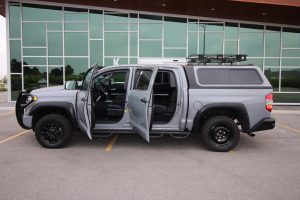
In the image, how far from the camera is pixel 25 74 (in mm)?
15984

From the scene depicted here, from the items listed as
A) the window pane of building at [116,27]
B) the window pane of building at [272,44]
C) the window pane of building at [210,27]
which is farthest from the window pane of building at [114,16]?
the window pane of building at [272,44]

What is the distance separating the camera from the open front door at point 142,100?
5488 mm

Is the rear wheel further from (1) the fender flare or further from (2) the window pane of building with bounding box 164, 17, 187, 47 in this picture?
(2) the window pane of building with bounding box 164, 17, 187, 47

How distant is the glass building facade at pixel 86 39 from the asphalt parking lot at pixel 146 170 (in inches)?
371

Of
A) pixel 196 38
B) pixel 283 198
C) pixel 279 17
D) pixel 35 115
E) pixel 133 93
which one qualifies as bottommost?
pixel 283 198

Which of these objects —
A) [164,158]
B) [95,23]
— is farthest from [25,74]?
[164,158]

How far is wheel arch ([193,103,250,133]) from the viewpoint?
19.6ft

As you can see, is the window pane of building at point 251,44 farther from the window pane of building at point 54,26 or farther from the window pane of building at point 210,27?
the window pane of building at point 54,26

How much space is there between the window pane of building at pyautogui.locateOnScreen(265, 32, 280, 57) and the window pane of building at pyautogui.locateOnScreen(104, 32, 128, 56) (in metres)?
8.36

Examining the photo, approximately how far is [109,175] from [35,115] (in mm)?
2702

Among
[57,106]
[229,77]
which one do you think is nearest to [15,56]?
[57,106]

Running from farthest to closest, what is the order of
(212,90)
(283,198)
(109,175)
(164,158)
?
1. (212,90)
2. (164,158)
3. (109,175)
4. (283,198)

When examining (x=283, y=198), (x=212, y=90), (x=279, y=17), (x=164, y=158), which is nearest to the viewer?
(x=283, y=198)

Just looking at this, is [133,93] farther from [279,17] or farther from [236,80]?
[279,17]
